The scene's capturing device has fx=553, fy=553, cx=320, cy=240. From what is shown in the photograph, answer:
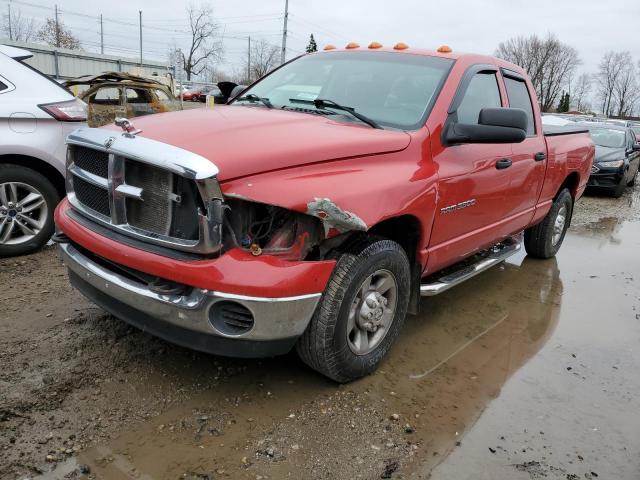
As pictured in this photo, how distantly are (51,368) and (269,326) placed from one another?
1368mm

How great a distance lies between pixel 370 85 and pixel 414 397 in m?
2.06

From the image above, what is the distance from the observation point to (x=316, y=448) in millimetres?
2607

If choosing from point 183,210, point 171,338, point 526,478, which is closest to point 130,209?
point 183,210

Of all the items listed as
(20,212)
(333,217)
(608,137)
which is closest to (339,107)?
(333,217)

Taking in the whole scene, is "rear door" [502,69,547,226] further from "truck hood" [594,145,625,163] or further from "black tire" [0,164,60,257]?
"truck hood" [594,145,625,163]

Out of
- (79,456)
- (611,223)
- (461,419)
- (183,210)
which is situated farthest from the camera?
(611,223)

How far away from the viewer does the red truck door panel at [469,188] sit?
3484mm

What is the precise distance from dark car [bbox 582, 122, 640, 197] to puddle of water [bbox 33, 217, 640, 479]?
766cm

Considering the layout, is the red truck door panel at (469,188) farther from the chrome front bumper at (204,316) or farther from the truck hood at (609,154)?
the truck hood at (609,154)

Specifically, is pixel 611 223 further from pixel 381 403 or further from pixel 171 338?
pixel 171 338

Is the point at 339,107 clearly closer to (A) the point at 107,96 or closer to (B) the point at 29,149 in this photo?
(B) the point at 29,149

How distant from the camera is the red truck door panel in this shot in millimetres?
3484

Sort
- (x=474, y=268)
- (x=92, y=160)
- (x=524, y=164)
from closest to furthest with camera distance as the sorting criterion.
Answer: (x=92, y=160) < (x=474, y=268) < (x=524, y=164)

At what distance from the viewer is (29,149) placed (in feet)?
15.2
